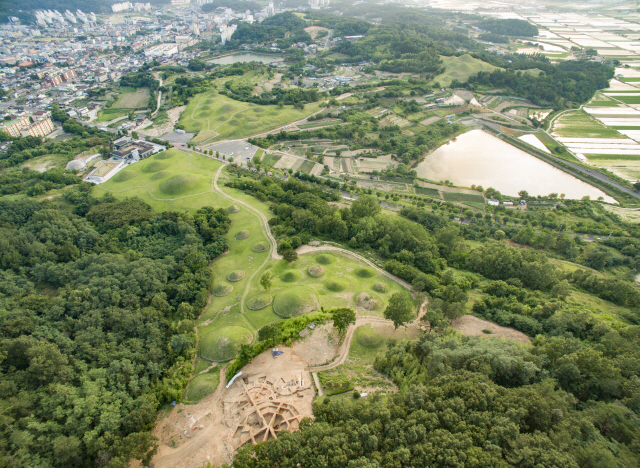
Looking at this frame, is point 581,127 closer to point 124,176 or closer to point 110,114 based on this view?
point 124,176

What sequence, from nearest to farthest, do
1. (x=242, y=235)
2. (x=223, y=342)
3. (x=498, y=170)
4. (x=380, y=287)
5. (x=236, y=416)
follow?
(x=236, y=416) → (x=223, y=342) → (x=380, y=287) → (x=242, y=235) → (x=498, y=170)

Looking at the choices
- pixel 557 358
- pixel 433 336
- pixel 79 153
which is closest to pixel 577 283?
pixel 557 358

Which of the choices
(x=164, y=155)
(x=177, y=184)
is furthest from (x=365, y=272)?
(x=164, y=155)

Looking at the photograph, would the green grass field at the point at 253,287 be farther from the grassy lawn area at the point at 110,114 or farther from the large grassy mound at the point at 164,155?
the grassy lawn area at the point at 110,114

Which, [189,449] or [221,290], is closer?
[189,449]

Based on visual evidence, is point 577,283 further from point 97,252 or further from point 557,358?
point 97,252

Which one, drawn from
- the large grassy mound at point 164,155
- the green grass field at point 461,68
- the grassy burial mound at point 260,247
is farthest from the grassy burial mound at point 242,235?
the green grass field at point 461,68
